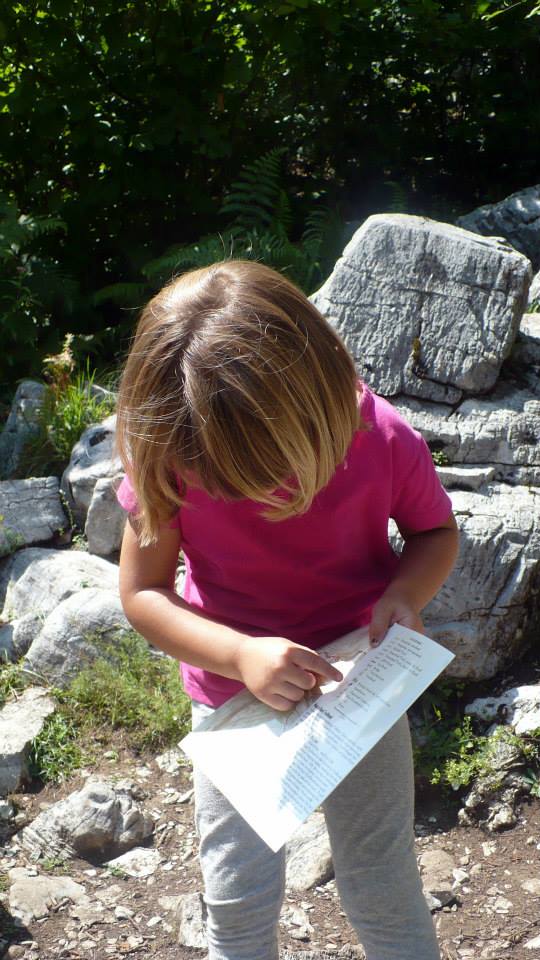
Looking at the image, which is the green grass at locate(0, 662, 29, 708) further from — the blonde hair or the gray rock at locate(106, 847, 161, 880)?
the blonde hair

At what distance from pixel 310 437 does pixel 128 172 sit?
468 cm

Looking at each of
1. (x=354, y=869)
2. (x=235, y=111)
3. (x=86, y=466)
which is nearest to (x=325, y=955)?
(x=354, y=869)

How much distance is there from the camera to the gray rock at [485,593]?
306cm

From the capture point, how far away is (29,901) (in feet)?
8.75

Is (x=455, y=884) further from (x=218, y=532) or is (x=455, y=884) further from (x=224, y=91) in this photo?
(x=224, y=91)

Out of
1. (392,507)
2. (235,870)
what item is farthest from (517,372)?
(235,870)

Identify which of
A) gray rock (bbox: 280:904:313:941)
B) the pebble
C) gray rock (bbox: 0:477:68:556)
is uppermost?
gray rock (bbox: 0:477:68:556)

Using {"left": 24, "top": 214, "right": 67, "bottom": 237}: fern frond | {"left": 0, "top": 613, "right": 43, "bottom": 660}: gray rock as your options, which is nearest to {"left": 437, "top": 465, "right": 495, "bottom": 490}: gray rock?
{"left": 0, "top": 613, "right": 43, "bottom": 660}: gray rock

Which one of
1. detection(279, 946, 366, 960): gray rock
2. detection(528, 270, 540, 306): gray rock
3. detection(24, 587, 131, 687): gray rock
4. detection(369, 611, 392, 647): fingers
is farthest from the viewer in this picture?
detection(528, 270, 540, 306): gray rock

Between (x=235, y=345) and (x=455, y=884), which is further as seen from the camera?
(x=455, y=884)

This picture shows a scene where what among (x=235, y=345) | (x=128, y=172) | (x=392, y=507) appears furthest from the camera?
(x=128, y=172)

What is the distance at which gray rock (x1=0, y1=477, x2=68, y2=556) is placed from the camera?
420 cm

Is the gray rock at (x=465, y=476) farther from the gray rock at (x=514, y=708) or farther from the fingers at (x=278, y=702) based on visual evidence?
the fingers at (x=278, y=702)

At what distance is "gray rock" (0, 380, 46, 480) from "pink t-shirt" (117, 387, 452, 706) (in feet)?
10.3
